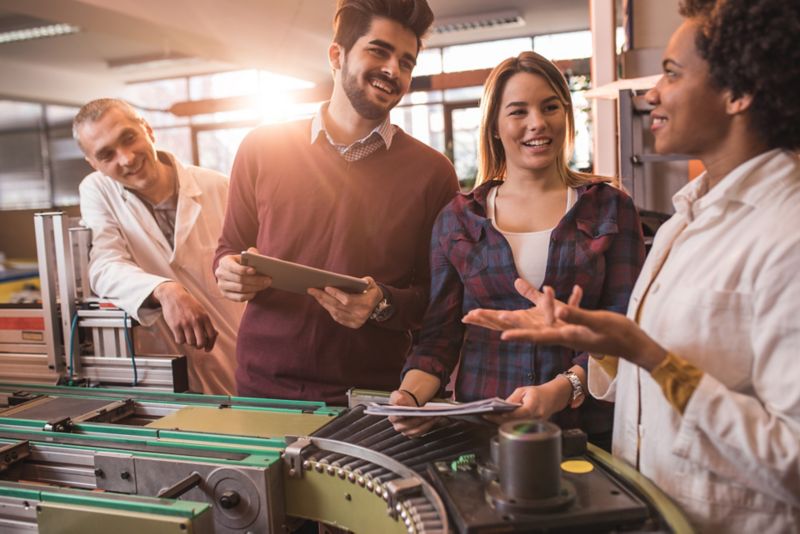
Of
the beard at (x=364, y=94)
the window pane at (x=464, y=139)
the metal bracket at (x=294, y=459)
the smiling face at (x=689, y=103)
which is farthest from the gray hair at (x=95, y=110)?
the window pane at (x=464, y=139)

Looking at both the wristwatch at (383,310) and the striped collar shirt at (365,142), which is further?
the striped collar shirt at (365,142)

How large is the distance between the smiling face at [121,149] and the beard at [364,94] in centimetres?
91

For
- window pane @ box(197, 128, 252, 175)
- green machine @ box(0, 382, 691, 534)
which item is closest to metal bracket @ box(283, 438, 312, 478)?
green machine @ box(0, 382, 691, 534)

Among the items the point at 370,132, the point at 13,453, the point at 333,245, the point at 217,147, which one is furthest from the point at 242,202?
the point at 217,147

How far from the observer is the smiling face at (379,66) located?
1815 mm

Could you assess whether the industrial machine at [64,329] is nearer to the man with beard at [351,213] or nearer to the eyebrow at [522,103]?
the man with beard at [351,213]

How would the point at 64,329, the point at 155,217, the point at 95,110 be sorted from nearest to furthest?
the point at 64,329, the point at 95,110, the point at 155,217

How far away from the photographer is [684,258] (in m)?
1.07

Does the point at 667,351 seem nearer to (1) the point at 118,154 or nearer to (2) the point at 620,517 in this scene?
(2) the point at 620,517

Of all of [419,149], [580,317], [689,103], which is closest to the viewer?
[580,317]

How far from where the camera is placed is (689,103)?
3.42ft

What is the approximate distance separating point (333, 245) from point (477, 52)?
8665 millimetres

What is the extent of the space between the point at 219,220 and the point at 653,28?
3482mm

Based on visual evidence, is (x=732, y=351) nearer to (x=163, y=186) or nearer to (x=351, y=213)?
(x=351, y=213)
